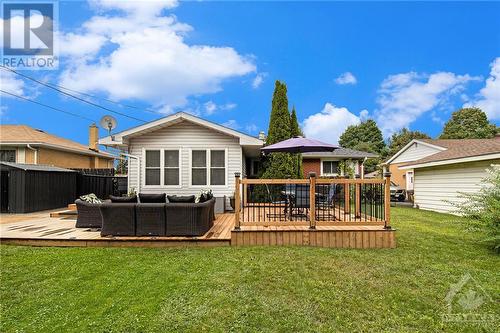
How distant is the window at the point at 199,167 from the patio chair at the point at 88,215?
11.7ft

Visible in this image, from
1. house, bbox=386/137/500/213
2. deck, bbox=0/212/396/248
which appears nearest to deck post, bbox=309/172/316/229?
deck, bbox=0/212/396/248

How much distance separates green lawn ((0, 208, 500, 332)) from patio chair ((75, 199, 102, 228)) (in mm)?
1217

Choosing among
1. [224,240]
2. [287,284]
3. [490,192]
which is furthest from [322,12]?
[287,284]

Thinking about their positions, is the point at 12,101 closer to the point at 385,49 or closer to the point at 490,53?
the point at 385,49

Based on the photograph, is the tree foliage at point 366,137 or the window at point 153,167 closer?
the window at point 153,167

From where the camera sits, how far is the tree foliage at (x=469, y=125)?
32719mm

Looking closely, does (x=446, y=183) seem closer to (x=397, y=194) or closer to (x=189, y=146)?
(x=397, y=194)

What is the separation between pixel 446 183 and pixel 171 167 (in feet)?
37.0

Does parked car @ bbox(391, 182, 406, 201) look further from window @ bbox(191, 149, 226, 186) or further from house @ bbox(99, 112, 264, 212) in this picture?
window @ bbox(191, 149, 226, 186)

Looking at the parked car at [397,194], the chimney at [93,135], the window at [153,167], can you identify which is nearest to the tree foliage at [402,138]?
the parked car at [397,194]

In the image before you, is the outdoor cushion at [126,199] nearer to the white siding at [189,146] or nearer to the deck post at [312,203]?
the deck post at [312,203]

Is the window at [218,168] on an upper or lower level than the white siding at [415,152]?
lower

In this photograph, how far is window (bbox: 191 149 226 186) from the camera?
965cm

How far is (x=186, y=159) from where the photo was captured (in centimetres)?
963
